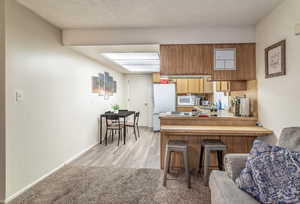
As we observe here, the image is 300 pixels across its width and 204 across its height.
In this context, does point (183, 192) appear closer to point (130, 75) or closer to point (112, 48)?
point (112, 48)

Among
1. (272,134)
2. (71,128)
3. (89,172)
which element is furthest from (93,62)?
(272,134)

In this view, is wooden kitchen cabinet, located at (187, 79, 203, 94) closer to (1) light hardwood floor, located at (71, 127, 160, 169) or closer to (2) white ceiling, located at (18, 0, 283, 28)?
(1) light hardwood floor, located at (71, 127, 160, 169)

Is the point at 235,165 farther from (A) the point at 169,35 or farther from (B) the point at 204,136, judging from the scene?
(A) the point at 169,35

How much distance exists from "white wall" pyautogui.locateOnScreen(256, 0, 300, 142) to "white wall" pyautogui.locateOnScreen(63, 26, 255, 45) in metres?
0.32

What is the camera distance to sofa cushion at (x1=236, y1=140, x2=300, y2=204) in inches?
50.1

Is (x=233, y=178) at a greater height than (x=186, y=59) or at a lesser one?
lesser

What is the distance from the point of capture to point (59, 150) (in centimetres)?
336

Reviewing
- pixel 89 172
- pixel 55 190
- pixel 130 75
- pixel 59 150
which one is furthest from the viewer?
pixel 130 75

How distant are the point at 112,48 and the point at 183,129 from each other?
2018 millimetres

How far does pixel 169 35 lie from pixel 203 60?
73cm

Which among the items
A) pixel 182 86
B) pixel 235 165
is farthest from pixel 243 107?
pixel 182 86

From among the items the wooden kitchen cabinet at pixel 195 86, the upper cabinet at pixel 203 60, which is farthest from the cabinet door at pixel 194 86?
the upper cabinet at pixel 203 60

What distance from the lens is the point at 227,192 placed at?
56.2 inches

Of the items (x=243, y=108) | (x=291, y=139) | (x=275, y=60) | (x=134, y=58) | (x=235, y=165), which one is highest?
(x=134, y=58)
